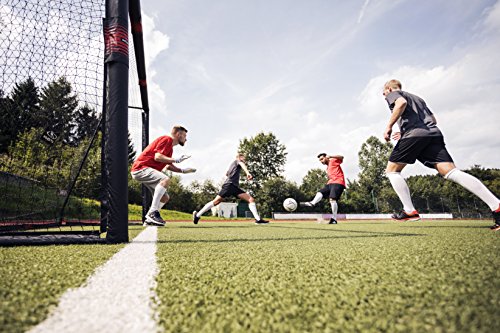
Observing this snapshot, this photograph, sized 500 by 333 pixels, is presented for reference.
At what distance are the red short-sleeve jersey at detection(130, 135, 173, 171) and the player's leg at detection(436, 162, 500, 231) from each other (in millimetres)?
4326

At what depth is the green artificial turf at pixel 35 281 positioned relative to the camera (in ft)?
2.74

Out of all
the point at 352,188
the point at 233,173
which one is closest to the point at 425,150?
the point at 233,173

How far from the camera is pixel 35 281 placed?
1.22 metres

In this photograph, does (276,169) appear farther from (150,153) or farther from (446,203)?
(150,153)

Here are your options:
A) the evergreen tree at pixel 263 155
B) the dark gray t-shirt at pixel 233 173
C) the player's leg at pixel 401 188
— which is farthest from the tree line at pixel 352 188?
the player's leg at pixel 401 188

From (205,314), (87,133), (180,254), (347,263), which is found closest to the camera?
(205,314)

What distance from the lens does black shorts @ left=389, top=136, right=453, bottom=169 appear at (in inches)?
149

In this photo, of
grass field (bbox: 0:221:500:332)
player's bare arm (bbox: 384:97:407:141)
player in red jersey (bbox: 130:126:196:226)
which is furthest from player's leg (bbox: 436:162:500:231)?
player in red jersey (bbox: 130:126:196:226)

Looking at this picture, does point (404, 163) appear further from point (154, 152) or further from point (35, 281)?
point (35, 281)

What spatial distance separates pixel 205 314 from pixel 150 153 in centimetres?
459

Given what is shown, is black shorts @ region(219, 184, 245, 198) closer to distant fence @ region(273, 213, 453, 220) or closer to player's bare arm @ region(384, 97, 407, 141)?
player's bare arm @ region(384, 97, 407, 141)

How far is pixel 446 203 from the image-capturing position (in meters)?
33.9

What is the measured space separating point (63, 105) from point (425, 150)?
18.0 ft

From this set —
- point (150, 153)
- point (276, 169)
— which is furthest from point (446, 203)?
point (150, 153)
